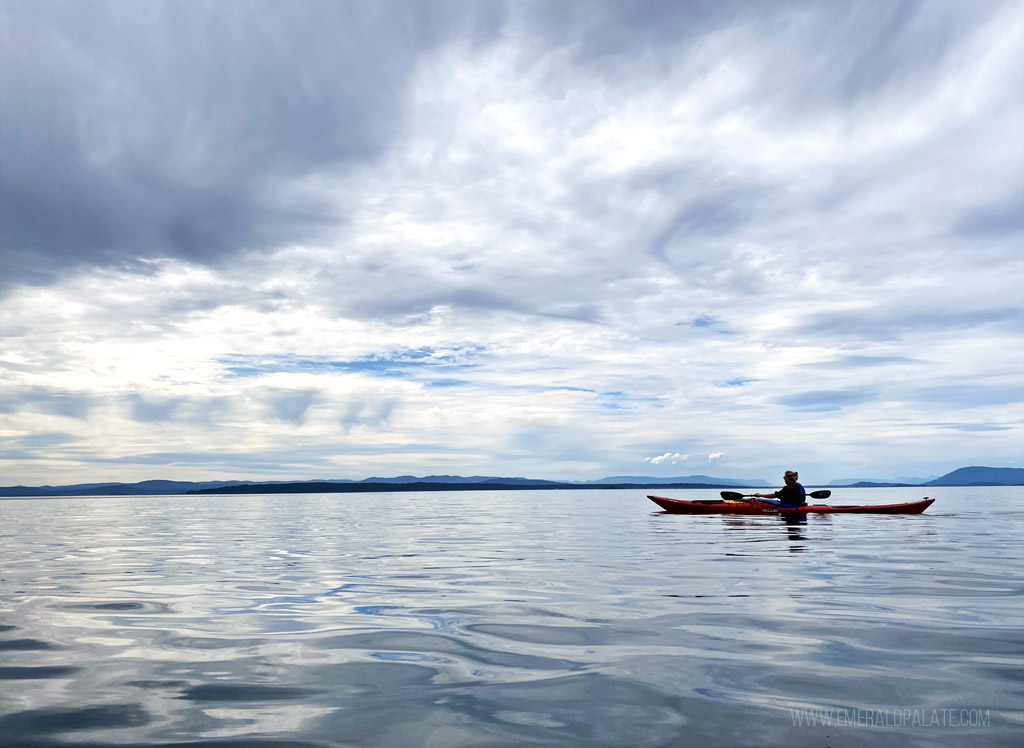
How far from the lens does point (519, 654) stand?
677 cm

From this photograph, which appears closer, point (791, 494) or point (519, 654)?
point (519, 654)

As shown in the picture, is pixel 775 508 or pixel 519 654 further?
pixel 775 508

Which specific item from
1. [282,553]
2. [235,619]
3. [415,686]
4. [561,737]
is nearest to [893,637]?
[561,737]

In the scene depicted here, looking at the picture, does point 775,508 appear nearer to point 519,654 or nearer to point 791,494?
point 791,494

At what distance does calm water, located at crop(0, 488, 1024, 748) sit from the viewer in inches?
184

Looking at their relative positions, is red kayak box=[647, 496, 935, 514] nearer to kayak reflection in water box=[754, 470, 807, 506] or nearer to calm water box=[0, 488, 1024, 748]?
kayak reflection in water box=[754, 470, 807, 506]

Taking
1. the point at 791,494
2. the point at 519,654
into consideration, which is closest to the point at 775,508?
the point at 791,494

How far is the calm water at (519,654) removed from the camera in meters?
4.67

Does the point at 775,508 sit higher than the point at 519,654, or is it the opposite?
the point at 775,508

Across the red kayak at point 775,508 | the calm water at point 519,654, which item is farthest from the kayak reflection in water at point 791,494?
the calm water at point 519,654

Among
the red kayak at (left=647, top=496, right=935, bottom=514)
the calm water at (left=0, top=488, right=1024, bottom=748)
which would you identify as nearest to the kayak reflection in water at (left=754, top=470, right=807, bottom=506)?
the red kayak at (left=647, top=496, right=935, bottom=514)

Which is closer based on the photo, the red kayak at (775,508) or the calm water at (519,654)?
the calm water at (519,654)

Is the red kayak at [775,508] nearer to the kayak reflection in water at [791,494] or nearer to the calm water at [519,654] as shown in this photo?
→ the kayak reflection in water at [791,494]

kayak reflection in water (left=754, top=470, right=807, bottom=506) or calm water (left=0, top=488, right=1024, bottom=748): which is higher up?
kayak reflection in water (left=754, top=470, right=807, bottom=506)
